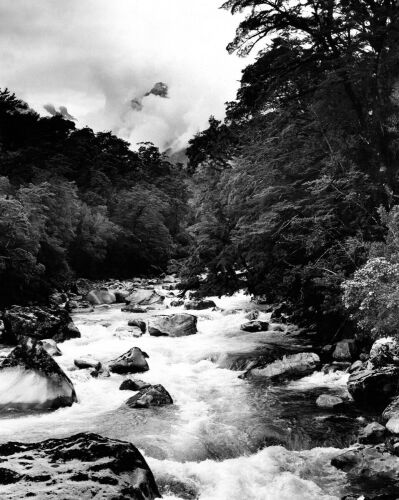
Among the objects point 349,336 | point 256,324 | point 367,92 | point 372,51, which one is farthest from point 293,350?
point 372,51

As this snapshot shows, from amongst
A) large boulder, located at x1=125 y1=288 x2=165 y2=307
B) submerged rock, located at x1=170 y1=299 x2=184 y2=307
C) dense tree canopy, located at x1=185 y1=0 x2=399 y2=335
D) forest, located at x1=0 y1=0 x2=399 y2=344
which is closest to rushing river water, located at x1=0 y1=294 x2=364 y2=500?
forest, located at x1=0 y1=0 x2=399 y2=344

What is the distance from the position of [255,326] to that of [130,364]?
6.39m

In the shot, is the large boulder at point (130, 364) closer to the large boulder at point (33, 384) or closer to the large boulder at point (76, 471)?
the large boulder at point (33, 384)

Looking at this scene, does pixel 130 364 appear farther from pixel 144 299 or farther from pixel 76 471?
pixel 144 299

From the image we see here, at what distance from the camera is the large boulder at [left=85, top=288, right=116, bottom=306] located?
25.6 m

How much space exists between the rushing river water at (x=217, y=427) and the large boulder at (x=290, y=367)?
1.25ft

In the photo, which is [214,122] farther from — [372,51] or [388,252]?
[388,252]

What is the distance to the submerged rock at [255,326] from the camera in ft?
53.9


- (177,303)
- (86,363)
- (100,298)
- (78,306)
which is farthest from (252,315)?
(100,298)

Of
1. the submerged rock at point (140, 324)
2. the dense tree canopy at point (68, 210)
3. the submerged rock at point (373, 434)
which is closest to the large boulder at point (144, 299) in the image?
the dense tree canopy at point (68, 210)

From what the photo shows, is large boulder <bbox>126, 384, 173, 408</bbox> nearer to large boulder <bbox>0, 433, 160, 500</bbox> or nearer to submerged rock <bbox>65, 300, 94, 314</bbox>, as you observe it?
large boulder <bbox>0, 433, 160, 500</bbox>

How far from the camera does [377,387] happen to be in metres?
8.52

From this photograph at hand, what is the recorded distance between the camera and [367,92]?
12750 mm

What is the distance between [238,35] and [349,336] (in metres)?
9.85
